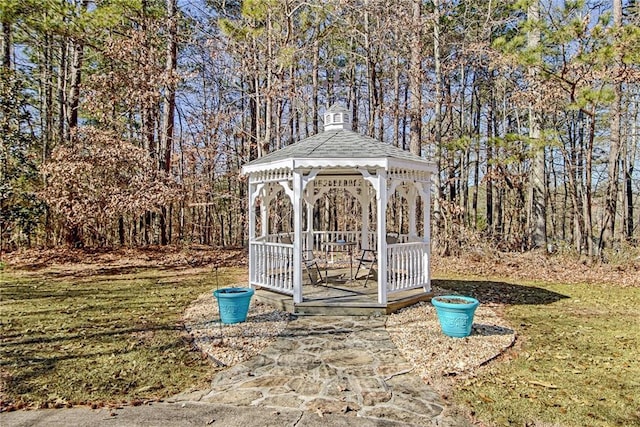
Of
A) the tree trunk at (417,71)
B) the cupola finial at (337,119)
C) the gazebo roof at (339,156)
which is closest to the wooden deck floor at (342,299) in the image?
the gazebo roof at (339,156)

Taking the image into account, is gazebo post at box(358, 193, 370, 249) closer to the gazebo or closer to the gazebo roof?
the gazebo

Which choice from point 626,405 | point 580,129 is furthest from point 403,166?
point 580,129

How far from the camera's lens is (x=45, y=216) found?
13.3m

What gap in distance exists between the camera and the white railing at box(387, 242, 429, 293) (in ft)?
22.3

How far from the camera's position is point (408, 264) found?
23.1 ft

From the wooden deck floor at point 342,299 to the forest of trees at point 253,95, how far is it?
563 cm

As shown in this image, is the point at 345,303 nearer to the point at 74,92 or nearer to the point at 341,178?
the point at 341,178

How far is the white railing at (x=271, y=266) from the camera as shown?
6980 mm

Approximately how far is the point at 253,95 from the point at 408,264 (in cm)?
773

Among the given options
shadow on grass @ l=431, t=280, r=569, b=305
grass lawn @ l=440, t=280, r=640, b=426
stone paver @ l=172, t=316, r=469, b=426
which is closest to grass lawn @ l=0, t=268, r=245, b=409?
stone paver @ l=172, t=316, r=469, b=426

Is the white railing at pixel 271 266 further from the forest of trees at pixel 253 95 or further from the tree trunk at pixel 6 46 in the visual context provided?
the tree trunk at pixel 6 46

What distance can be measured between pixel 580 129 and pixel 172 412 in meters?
20.1

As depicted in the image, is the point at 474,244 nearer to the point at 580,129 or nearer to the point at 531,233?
the point at 531,233

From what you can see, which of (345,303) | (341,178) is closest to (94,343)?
(345,303)
